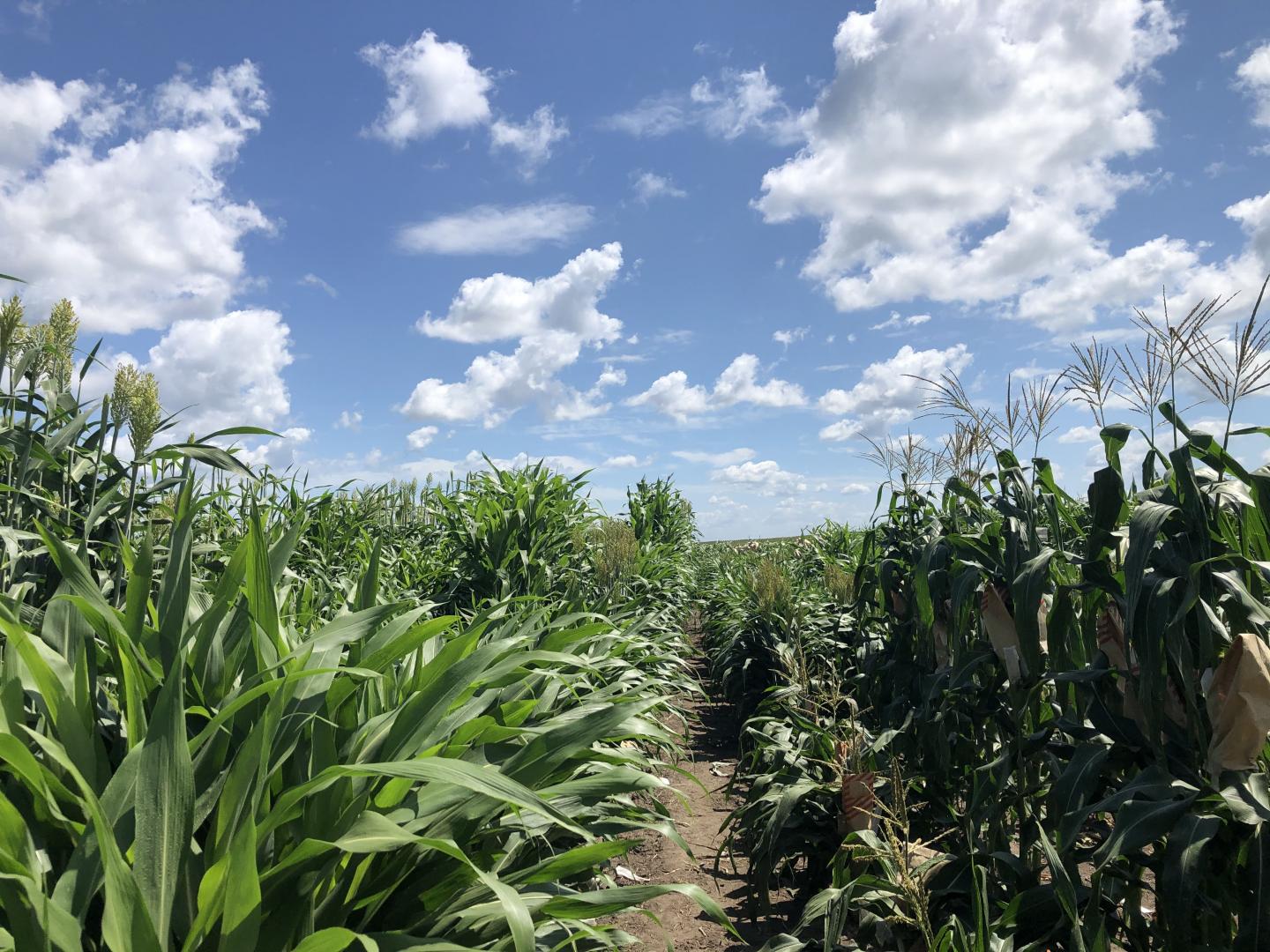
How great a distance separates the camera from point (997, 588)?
262 cm

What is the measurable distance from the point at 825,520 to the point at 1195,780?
37.4 ft

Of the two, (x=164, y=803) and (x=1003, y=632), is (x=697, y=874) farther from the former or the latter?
(x=164, y=803)

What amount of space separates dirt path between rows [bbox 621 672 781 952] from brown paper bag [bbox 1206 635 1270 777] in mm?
1325

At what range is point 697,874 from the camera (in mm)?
3396

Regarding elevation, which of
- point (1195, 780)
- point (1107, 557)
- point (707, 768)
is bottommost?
point (707, 768)

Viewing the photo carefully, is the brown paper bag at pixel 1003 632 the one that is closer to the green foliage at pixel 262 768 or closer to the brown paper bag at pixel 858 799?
the brown paper bag at pixel 858 799

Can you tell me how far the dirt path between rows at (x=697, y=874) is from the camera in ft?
9.09

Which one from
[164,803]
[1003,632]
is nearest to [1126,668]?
[1003,632]

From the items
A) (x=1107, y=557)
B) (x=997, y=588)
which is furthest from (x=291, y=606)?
(x=1107, y=557)

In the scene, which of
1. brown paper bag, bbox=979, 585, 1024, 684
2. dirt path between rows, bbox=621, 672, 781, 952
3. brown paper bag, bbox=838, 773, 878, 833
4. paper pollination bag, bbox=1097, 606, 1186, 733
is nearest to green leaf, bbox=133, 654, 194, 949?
dirt path between rows, bbox=621, 672, 781, 952

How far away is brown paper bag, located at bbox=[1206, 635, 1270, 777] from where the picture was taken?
1583mm

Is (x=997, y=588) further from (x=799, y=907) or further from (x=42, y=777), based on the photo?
(x=42, y=777)

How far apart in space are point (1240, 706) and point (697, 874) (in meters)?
2.43

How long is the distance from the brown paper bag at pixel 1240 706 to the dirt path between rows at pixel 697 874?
1325 mm
